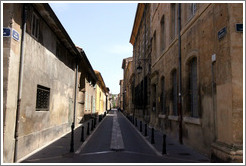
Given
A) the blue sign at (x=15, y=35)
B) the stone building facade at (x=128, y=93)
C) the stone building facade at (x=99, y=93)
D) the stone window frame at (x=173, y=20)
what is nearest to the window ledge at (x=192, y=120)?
the stone window frame at (x=173, y=20)

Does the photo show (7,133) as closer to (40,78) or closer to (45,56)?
(40,78)

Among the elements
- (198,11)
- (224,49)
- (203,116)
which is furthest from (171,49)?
(224,49)

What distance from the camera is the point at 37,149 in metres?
9.73

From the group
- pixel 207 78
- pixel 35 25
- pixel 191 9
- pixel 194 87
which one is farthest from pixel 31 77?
pixel 191 9

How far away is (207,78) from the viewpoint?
364 inches

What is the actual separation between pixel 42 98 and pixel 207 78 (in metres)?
6.59

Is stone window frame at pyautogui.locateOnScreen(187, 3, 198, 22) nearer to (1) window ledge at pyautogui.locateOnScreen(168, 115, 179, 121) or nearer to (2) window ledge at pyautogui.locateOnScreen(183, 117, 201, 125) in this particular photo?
(2) window ledge at pyautogui.locateOnScreen(183, 117, 201, 125)

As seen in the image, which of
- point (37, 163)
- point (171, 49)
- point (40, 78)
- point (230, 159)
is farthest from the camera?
point (171, 49)

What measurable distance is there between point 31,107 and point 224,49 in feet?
22.3

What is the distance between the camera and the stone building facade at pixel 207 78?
720 centimetres

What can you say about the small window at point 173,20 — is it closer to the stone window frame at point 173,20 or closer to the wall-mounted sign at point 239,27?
the stone window frame at point 173,20

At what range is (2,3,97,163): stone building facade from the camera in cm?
741

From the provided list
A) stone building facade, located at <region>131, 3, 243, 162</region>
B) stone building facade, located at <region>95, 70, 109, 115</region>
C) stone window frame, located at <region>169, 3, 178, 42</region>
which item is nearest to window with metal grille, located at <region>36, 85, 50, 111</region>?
stone building facade, located at <region>131, 3, 243, 162</region>

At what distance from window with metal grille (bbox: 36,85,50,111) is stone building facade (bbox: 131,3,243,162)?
6214 mm
